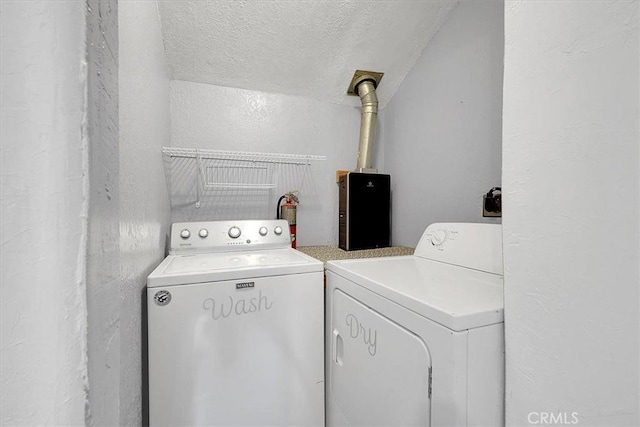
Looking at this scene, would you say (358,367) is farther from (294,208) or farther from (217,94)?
(217,94)

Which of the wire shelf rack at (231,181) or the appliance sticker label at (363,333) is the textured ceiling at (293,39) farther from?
the appliance sticker label at (363,333)

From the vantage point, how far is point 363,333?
37.3 inches

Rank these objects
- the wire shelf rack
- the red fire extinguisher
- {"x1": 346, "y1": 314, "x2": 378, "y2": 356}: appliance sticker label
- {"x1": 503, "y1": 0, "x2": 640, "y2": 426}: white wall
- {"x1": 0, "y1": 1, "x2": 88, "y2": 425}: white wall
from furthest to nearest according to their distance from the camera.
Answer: the red fire extinguisher < the wire shelf rack < {"x1": 346, "y1": 314, "x2": 378, "y2": 356}: appliance sticker label < {"x1": 503, "y1": 0, "x2": 640, "y2": 426}: white wall < {"x1": 0, "y1": 1, "x2": 88, "y2": 425}: white wall

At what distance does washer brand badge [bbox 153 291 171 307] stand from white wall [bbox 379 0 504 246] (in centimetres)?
147

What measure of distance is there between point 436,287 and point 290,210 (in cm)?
115

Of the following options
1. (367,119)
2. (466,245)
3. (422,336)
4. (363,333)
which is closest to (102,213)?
(422,336)

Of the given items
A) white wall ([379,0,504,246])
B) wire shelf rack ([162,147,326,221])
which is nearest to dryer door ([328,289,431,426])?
white wall ([379,0,504,246])

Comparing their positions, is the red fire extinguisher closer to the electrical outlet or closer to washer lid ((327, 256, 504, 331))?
washer lid ((327, 256, 504, 331))

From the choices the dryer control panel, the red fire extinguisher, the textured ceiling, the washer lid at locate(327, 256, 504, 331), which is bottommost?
the washer lid at locate(327, 256, 504, 331)

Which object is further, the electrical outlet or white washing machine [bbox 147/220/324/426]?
the electrical outlet

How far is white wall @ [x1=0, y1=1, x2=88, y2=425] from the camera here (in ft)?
0.84

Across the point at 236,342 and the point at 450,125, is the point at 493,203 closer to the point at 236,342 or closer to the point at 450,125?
the point at 450,125

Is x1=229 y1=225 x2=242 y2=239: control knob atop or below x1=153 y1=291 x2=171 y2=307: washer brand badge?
atop

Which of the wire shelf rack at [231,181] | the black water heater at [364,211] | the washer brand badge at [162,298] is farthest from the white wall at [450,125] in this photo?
the washer brand badge at [162,298]
